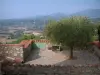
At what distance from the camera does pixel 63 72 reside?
13.6 feet

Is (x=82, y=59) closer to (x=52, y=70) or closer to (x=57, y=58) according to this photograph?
(x=57, y=58)

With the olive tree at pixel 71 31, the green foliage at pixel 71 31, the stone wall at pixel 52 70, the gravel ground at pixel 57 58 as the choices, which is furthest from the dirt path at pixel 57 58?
the stone wall at pixel 52 70

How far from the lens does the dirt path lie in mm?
12812

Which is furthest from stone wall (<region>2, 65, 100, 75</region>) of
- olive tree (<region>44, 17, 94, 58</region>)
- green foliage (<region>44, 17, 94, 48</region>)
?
green foliage (<region>44, 17, 94, 48</region>)

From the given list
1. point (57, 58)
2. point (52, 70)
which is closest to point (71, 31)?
point (57, 58)

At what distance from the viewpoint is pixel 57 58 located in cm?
1384

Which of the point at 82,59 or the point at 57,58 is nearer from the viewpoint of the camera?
the point at 82,59

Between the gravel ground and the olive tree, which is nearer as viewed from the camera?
the gravel ground

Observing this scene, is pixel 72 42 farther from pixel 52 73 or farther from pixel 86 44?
pixel 52 73

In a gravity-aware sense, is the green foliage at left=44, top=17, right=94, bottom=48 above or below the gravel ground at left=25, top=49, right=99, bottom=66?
above

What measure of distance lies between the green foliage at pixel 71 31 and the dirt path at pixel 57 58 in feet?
2.34

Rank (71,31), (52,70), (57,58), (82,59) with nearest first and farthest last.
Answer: (52,70), (82,59), (57,58), (71,31)

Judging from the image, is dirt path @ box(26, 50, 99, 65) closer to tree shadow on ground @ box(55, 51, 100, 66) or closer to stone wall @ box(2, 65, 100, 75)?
tree shadow on ground @ box(55, 51, 100, 66)

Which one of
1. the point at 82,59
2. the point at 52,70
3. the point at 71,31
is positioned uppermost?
the point at 52,70
